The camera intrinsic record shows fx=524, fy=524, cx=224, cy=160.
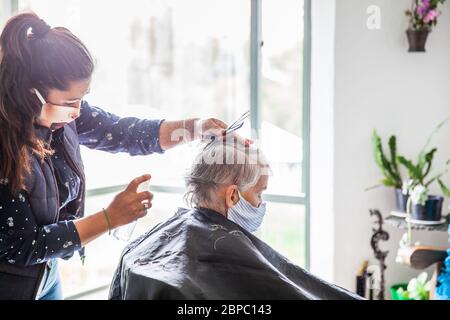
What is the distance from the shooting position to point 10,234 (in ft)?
4.02

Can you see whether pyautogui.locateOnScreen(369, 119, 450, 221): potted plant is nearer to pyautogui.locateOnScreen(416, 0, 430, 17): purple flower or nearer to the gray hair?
pyautogui.locateOnScreen(416, 0, 430, 17): purple flower

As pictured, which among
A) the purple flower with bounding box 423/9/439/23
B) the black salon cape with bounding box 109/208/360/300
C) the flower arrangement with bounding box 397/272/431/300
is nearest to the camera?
the black salon cape with bounding box 109/208/360/300

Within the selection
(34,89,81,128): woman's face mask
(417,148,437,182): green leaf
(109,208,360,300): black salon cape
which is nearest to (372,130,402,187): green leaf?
(417,148,437,182): green leaf

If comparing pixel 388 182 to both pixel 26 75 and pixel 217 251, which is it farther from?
pixel 26 75

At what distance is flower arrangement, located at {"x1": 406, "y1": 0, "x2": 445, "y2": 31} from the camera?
221cm

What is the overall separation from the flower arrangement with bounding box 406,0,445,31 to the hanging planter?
0.02m

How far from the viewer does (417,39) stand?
2.22m

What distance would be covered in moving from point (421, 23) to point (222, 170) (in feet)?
4.35

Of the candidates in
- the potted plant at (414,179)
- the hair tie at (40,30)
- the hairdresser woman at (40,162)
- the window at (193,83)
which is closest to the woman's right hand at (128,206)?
the hairdresser woman at (40,162)

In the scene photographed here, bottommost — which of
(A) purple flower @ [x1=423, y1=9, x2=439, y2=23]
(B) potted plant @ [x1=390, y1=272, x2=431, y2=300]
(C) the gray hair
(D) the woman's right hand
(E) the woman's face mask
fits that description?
(B) potted plant @ [x1=390, y1=272, x2=431, y2=300]

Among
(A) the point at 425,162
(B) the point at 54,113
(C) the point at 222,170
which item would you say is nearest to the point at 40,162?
(B) the point at 54,113

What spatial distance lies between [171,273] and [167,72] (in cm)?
185

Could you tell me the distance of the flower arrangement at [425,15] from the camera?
2213 mm

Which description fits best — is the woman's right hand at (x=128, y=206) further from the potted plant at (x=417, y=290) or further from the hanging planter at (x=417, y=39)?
the hanging planter at (x=417, y=39)
